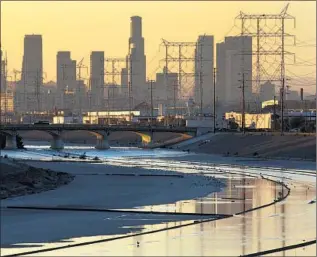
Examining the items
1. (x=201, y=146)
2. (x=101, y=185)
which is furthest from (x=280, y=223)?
(x=201, y=146)

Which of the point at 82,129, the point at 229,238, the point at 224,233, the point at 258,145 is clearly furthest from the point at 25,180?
the point at 82,129

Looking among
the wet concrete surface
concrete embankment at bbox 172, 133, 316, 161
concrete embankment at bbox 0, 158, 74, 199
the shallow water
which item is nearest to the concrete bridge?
concrete embankment at bbox 172, 133, 316, 161

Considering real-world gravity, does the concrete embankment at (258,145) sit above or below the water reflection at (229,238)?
below

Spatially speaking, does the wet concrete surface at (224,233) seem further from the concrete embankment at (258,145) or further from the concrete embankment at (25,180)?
the concrete embankment at (258,145)

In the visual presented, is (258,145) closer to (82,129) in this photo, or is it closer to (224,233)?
(82,129)

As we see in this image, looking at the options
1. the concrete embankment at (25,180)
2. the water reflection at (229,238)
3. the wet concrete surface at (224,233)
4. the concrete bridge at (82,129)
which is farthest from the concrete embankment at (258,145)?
the water reflection at (229,238)

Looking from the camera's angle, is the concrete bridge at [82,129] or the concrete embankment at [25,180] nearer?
the concrete embankment at [25,180]

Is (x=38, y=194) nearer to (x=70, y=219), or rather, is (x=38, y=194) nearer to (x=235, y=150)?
(x=70, y=219)
